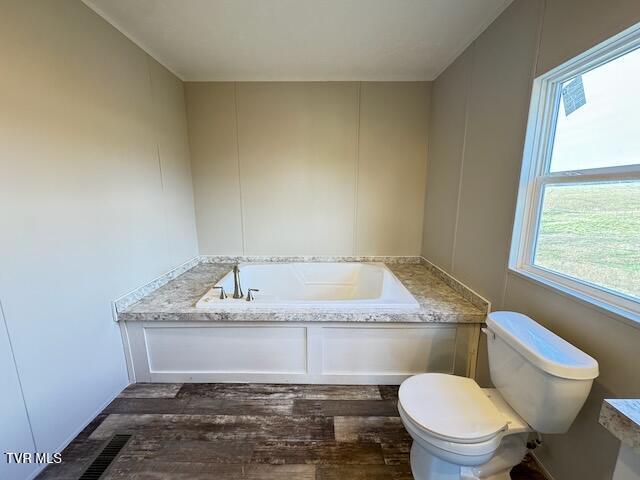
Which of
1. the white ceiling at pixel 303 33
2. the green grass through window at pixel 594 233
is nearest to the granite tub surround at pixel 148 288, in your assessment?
the white ceiling at pixel 303 33

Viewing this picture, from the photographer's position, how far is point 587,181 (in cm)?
107

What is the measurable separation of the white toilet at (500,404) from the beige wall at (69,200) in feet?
5.57

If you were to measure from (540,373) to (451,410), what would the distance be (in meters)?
0.37

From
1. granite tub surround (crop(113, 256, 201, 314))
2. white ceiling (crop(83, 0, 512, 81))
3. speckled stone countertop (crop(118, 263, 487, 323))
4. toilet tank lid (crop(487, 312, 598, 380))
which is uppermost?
white ceiling (crop(83, 0, 512, 81))

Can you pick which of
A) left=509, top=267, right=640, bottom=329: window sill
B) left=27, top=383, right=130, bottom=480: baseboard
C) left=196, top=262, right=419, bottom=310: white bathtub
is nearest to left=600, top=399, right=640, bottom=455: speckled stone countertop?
left=509, top=267, right=640, bottom=329: window sill

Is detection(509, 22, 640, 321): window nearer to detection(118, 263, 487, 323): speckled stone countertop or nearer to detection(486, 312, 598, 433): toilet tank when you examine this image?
detection(486, 312, 598, 433): toilet tank

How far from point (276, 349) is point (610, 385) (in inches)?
62.9

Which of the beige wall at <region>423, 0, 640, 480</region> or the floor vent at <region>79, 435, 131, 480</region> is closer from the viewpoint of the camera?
the beige wall at <region>423, 0, 640, 480</region>

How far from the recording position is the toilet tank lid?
2.85 ft

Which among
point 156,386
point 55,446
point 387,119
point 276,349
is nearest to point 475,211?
point 387,119

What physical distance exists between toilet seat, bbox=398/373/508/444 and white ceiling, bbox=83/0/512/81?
204 cm

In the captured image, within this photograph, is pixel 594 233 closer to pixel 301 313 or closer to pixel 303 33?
pixel 301 313

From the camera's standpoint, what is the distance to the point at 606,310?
0.93 m

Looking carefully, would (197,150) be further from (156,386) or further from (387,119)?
(156,386)
